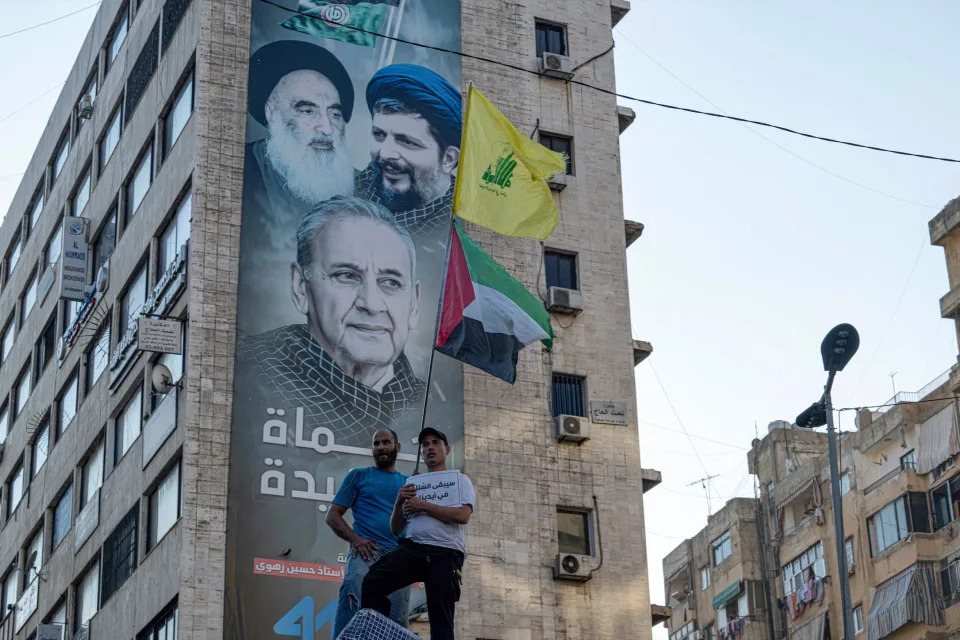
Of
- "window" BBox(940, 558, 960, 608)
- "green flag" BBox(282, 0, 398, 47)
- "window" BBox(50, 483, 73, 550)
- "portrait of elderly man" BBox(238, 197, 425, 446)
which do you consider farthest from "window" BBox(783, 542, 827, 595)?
"green flag" BBox(282, 0, 398, 47)

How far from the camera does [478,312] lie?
23516mm

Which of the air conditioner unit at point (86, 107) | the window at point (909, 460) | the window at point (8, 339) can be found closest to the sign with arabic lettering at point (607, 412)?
the air conditioner unit at point (86, 107)

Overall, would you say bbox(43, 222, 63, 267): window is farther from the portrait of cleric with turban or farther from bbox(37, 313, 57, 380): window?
the portrait of cleric with turban

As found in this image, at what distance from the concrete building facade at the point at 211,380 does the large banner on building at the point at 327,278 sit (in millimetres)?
520

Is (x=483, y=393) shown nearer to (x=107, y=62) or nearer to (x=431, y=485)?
(x=107, y=62)

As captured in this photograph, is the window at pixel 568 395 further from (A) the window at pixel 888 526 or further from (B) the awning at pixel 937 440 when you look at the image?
(A) the window at pixel 888 526

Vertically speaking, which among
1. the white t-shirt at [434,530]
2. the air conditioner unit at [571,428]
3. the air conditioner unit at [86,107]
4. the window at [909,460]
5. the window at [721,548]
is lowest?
the white t-shirt at [434,530]

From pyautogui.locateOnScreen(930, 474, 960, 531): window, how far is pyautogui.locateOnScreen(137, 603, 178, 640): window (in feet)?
99.6

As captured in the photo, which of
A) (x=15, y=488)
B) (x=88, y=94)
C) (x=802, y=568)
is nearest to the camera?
(x=88, y=94)

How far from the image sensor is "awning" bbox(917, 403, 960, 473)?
55156 mm

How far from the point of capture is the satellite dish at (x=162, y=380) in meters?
35.5

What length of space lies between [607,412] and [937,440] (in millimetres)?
21318

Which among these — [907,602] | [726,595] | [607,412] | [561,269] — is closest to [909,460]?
[907,602]

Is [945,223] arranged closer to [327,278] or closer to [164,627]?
[327,278]
